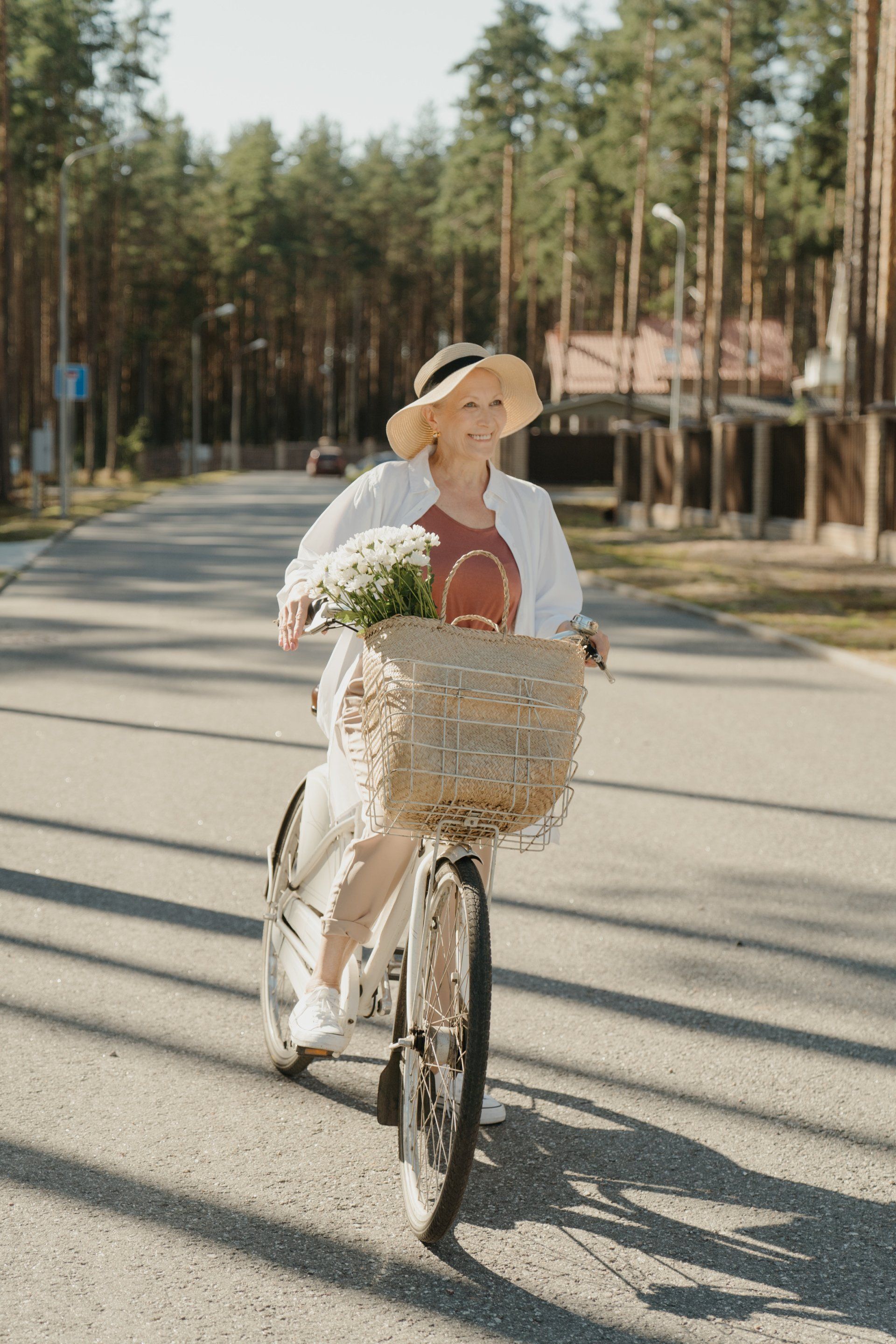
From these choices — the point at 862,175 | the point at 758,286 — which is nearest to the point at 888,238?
the point at 862,175

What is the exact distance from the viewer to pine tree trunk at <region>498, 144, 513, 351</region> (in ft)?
198

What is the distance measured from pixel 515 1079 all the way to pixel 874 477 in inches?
831

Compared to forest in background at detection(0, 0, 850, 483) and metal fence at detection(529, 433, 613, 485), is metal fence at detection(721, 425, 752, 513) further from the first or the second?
metal fence at detection(529, 433, 613, 485)

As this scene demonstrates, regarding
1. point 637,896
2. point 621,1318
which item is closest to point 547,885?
point 637,896

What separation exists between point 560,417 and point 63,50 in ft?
104

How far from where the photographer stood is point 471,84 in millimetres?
62531

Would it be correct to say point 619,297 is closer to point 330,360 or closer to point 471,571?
point 330,360

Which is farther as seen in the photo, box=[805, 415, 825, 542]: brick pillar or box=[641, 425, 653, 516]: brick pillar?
box=[641, 425, 653, 516]: brick pillar

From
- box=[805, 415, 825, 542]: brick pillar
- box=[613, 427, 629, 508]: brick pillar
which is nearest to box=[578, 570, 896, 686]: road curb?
box=[805, 415, 825, 542]: brick pillar

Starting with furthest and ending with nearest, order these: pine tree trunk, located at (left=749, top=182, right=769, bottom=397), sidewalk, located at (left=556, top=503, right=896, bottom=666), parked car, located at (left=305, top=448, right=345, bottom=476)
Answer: parked car, located at (left=305, top=448, right=345, bottom=476), pine tree trunk, located at (left=749, top=182, right=769, bottom=397), sidewalk, located at (left=556, top=503, right=896, bottom=666)

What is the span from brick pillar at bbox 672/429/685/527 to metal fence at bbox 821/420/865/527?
9098mm

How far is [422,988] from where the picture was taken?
3799 millimetres

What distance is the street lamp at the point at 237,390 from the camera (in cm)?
10150

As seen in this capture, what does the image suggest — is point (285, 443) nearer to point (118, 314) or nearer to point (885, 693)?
point (118, 314)
